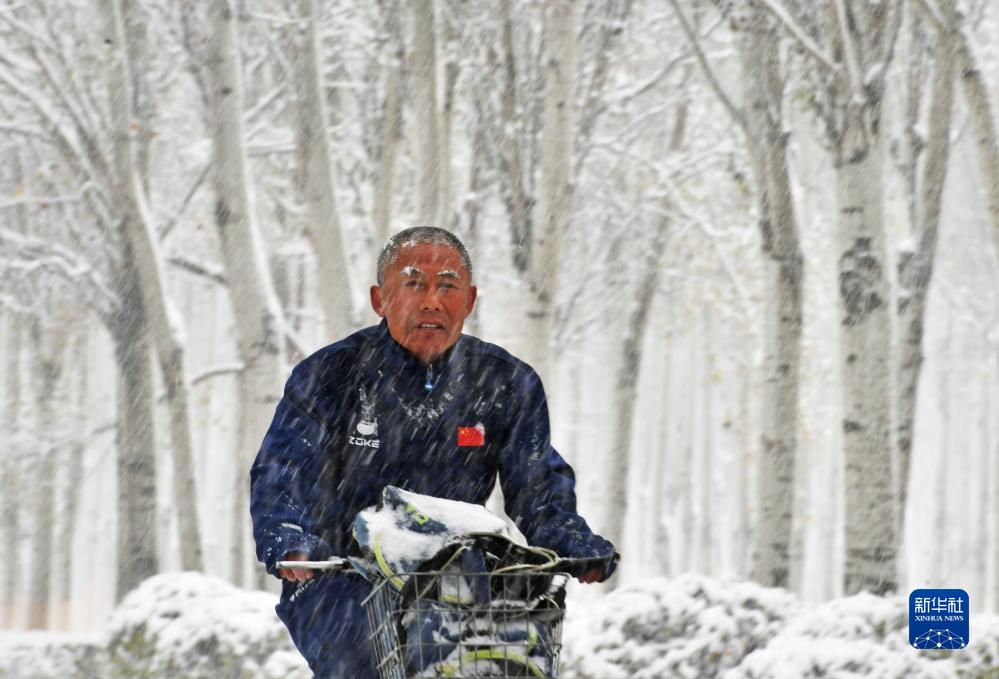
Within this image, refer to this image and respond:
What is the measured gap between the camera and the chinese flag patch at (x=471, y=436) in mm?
4160

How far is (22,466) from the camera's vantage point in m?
28.3

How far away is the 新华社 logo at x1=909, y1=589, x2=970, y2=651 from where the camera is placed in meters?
9.61

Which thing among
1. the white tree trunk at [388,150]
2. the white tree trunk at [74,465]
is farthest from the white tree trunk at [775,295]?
the white tree trunk at [74,465]

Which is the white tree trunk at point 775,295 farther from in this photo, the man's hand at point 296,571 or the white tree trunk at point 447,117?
the man's hand at point 296,571

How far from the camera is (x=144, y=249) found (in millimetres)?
14977

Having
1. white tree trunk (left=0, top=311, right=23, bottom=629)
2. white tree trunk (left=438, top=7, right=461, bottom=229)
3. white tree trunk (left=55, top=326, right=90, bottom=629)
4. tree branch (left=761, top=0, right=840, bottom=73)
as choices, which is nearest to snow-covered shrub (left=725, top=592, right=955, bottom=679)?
tree branch (left=761, top=0, right=840, bottom=73)

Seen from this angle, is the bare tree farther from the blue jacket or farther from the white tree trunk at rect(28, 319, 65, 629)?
the white tree trunk at rect(28, 319, 65, 629)

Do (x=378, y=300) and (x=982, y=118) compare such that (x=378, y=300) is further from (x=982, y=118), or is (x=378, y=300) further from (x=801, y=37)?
→ (x=982, y=118)

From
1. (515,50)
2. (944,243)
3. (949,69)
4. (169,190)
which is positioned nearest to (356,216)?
(169,190)

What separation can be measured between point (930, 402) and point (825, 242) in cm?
1666

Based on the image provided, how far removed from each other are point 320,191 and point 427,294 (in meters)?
8.89

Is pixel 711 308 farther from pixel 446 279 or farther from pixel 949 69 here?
pixel 446 279

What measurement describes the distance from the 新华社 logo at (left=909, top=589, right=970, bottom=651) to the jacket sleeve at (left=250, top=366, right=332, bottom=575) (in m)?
6.47

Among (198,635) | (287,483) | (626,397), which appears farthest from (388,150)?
(287,483)
